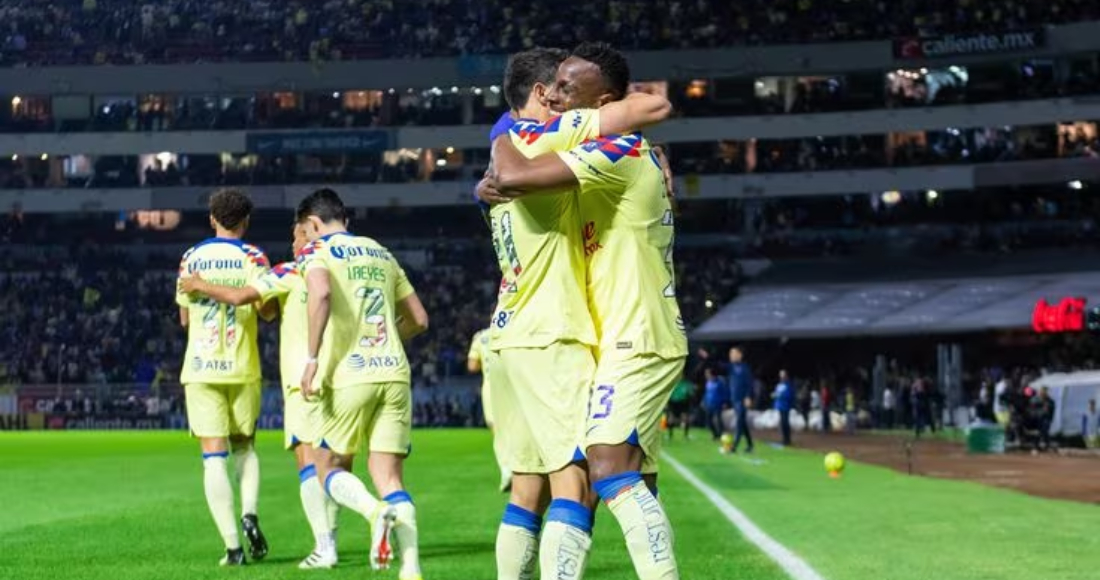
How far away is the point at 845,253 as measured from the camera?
72750 mm

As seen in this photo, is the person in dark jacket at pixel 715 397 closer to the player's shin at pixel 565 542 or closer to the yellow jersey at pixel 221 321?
the yellow jersey at pixel 221 321

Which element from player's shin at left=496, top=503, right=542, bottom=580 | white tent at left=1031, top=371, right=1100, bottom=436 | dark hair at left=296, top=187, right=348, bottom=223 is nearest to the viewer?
player's shin at left=496, top=503, right=542, bottom=580

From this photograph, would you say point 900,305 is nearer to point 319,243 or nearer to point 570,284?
point 319,243

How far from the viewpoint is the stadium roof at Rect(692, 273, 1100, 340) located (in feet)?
196

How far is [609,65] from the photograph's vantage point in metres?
6.81

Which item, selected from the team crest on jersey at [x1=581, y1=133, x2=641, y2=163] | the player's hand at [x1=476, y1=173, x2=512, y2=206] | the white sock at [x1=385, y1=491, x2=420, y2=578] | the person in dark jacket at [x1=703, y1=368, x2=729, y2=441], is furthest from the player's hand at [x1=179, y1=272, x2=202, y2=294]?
the person in dark jacket at [x1=703, y1=368, x2=729, y2=441]

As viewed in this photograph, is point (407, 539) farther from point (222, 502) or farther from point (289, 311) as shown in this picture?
point (289, 311)

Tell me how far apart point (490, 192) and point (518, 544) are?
4.72ft

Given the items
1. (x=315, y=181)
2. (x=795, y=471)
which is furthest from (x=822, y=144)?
(x=795, y=471)

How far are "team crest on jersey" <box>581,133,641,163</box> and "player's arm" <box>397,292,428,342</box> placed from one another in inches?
195

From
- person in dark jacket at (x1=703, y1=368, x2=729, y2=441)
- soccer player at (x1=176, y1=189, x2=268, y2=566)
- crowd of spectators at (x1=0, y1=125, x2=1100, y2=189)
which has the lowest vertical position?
person in dark jacket at (x1=703, y1=368, x2=729, y2=441)

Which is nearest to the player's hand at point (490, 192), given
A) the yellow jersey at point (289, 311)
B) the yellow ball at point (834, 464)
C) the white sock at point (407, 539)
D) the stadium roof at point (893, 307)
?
the white sock at point (407, 539)

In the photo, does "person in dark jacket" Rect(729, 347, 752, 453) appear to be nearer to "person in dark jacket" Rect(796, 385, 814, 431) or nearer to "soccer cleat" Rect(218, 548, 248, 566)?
"person in dark jacket" Rect(796, 385, 814, 431)

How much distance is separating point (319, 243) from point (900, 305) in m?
54.3
